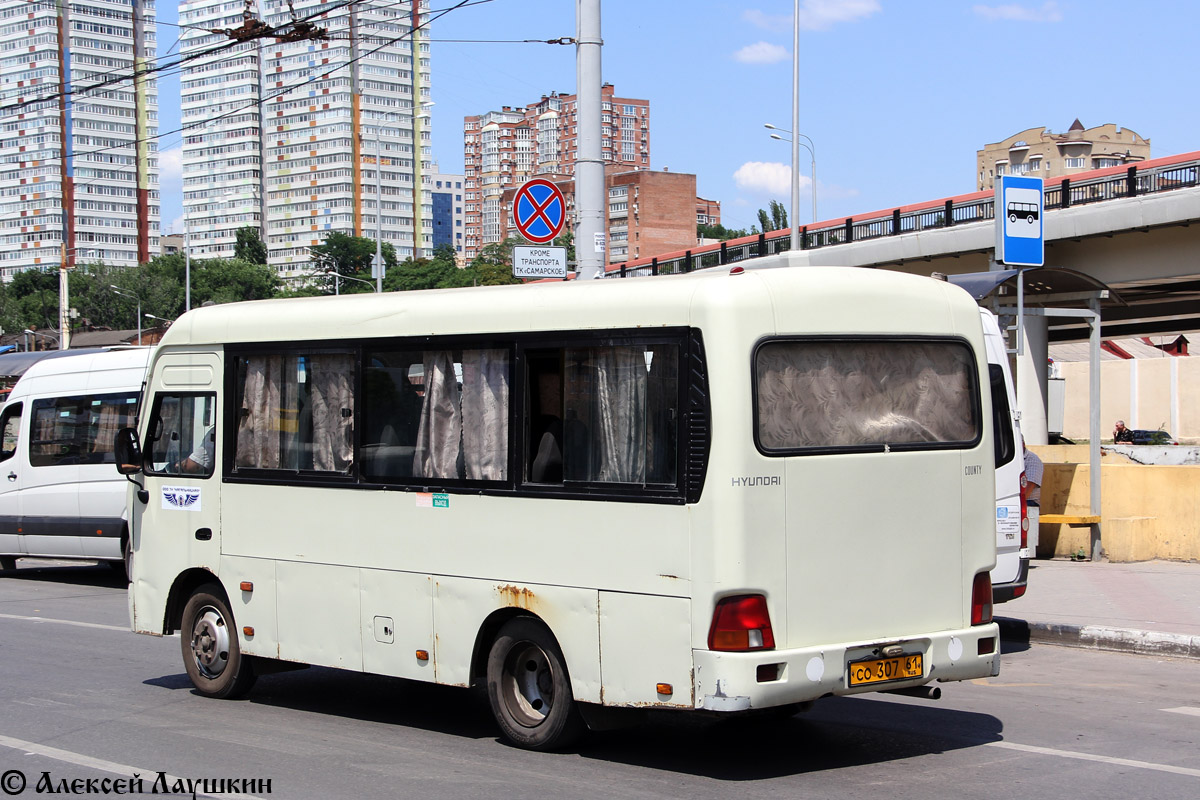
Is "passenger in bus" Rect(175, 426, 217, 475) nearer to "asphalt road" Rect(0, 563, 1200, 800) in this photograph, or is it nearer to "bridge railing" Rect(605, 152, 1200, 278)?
"asphalt road" Rect(0, 563, 1200, 800)

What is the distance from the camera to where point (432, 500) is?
7816 mm

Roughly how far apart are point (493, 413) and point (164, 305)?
125 metres

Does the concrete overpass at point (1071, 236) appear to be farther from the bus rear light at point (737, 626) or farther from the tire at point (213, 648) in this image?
→ the bus rear light at point (737, 626)

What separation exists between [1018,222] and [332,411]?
9.17 m

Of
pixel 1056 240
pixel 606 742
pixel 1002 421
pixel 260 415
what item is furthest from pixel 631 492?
pixel 1056 240

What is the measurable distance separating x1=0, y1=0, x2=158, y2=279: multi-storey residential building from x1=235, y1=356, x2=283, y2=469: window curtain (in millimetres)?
152043

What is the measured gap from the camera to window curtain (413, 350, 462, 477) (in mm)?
7789

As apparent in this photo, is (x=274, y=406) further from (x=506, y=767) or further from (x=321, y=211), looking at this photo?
(x=321, y=211)

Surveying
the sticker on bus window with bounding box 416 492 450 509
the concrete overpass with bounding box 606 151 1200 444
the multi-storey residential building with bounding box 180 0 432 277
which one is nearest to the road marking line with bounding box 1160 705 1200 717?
the sticker on bus window with bounding box 416 492 450 509

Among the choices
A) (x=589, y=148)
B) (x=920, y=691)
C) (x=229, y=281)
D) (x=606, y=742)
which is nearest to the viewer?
(x=920, y=691)

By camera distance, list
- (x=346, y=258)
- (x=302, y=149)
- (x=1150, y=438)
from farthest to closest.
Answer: (x=302, y=149)
(x=346, y=258)
(x=1150, y=438)

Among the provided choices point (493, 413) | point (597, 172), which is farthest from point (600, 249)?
point (493, 413)

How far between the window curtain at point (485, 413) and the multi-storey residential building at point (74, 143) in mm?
153830

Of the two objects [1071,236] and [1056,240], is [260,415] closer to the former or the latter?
[1071,236]
